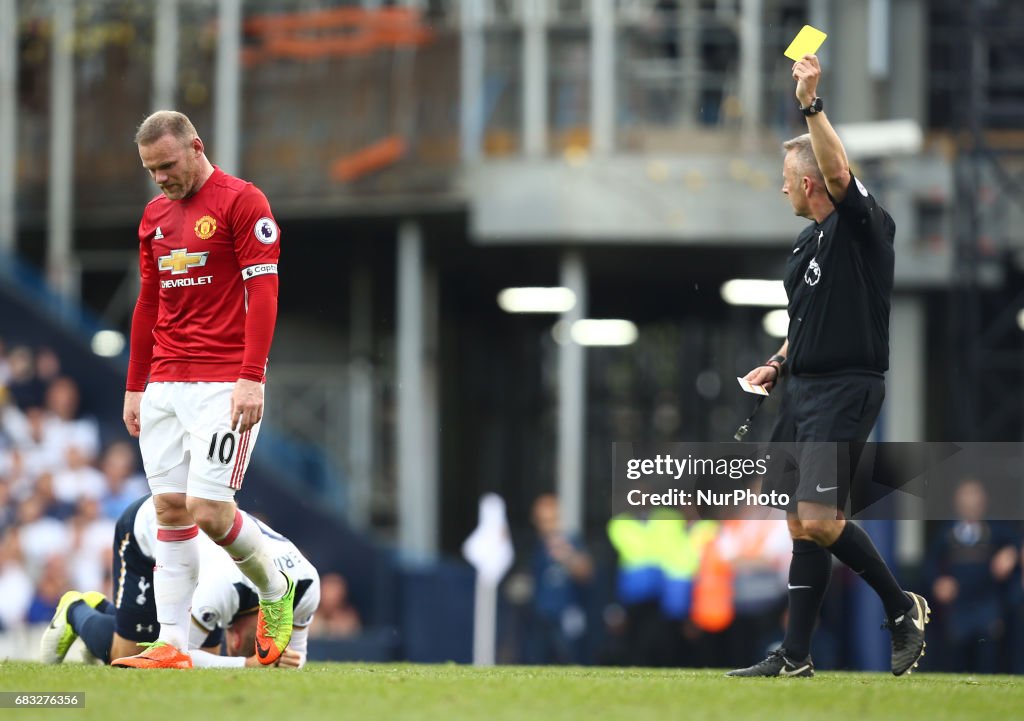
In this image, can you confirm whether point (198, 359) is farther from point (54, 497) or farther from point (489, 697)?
point (54, 497)

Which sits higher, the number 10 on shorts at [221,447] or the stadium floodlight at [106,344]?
the number 10 on shorts at [221,447]

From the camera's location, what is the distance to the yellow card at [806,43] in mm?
7012

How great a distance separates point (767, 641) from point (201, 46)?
10.2m

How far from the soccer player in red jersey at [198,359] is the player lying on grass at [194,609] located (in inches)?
19.1

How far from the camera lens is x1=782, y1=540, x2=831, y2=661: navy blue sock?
23.9 feet

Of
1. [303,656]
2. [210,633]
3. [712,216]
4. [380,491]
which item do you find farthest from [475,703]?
[380,491]

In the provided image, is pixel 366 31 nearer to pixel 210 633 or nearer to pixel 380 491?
pixel 380 491

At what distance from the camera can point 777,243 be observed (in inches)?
776

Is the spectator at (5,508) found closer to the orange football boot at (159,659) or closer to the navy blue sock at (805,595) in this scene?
the orange football boot at (159,659)

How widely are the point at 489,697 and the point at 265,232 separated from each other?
2168mm

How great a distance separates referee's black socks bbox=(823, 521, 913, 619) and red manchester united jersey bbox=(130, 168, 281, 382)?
103 inches

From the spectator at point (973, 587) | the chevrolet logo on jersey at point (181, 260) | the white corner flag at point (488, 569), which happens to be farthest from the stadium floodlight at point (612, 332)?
the chevrolet logo on jersey at point (181, 260)

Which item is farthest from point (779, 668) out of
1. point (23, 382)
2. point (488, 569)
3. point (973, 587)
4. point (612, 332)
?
point (612, 332)

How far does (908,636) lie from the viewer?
24.1ft
